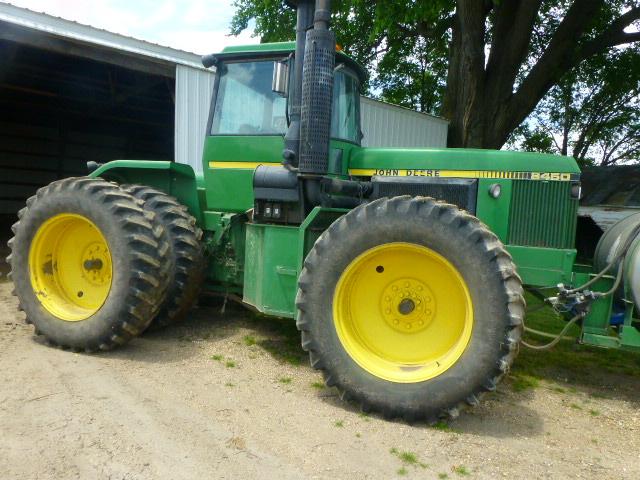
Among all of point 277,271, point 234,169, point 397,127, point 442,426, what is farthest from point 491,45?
point 442,426

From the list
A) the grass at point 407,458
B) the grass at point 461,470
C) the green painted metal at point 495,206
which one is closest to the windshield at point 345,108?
the green painted metal at point 495,206

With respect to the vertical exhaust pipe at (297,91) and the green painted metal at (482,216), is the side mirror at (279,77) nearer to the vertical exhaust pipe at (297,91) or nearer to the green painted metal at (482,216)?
the vertical exhaust pipe at (297,91)

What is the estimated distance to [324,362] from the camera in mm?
3883

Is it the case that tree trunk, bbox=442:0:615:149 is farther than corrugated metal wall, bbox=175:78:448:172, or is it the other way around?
tree trunk, bbox=442:0:615:149

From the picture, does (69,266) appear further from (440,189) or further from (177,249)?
(440,189)

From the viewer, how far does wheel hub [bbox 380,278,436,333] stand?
396 cm

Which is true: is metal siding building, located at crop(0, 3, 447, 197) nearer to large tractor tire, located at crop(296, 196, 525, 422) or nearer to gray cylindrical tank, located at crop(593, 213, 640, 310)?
large tractor tire, located at crop(296, 196, 525, 422)

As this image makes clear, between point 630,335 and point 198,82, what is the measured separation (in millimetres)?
7005

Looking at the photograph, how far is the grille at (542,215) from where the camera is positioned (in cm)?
440

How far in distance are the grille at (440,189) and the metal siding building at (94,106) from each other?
184 inches

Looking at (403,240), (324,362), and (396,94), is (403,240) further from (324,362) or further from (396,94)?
(396,94)

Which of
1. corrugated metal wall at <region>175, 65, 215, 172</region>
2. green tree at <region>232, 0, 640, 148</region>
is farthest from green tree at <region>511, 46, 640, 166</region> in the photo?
corrugated metal wall at <region>175, 65, 215, 172</region>

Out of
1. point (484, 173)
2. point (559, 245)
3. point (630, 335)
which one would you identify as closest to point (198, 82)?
A: point (484, 173)

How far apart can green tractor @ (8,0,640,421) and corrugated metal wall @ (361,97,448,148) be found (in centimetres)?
595
